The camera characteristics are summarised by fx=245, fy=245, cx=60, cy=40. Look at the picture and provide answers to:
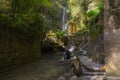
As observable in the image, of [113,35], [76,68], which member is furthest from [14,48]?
[113,35]

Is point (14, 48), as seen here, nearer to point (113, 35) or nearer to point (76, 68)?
point (76, 68)

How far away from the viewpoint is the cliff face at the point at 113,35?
6.47 meters

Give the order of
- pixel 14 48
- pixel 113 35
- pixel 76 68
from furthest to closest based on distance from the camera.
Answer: pixel 14 48 → pixel 76 68 → pixel 113 35

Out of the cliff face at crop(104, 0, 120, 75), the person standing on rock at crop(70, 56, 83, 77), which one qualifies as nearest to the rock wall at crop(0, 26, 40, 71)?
the person standing on rock at crop(70, 56, 83, 77)

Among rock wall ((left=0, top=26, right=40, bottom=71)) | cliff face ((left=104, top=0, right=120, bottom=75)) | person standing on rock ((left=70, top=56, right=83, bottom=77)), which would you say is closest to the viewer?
cliff face ((left=104, top=0, right=120, bottom=75))

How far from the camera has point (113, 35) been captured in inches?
257

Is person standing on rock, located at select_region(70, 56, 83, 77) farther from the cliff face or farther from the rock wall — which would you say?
the rock wall

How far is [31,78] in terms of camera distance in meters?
13.5

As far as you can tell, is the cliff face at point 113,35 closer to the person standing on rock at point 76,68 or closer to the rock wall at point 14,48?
the person standing on rock at point 76,68

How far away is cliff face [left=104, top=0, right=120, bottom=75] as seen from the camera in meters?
6.47

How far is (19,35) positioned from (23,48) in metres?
1.24

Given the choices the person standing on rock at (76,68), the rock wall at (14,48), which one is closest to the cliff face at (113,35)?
the person standing on rock at (76,68)

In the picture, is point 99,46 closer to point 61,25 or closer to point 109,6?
point 109,6

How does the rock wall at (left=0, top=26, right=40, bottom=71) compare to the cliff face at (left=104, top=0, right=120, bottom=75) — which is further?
the rock wall at (left=0, top=26, right=40, bottom=71)
